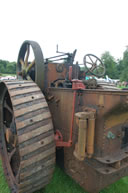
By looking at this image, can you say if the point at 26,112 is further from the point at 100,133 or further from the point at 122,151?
the point at 122,151

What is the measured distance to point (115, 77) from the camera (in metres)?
42.0

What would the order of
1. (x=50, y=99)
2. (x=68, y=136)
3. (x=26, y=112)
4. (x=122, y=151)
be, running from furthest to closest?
(x=50, y=99) < (x=68, y=136) < (x=122, y=151) < (x=26, y=112)

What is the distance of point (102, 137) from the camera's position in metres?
1.62

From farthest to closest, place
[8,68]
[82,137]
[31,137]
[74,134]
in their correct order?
[8,68]
[74,134]
[31,137]
[82,137]

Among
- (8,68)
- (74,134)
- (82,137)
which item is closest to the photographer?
(82,137)

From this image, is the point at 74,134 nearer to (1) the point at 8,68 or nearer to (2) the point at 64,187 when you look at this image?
(2) the point at 64,187

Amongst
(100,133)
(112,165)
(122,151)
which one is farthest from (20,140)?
(122,151)

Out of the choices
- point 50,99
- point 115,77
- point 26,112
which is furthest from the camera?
point 115,77

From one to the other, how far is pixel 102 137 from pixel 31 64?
188cm

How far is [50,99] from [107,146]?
3.51ft

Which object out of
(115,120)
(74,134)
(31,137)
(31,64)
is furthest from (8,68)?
(115,120)

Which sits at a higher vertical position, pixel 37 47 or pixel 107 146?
pixel 37 47

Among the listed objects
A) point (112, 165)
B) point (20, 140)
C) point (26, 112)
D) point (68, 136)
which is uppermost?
point (26, 112)

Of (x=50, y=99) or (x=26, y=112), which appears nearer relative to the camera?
(x=26, y=112)
